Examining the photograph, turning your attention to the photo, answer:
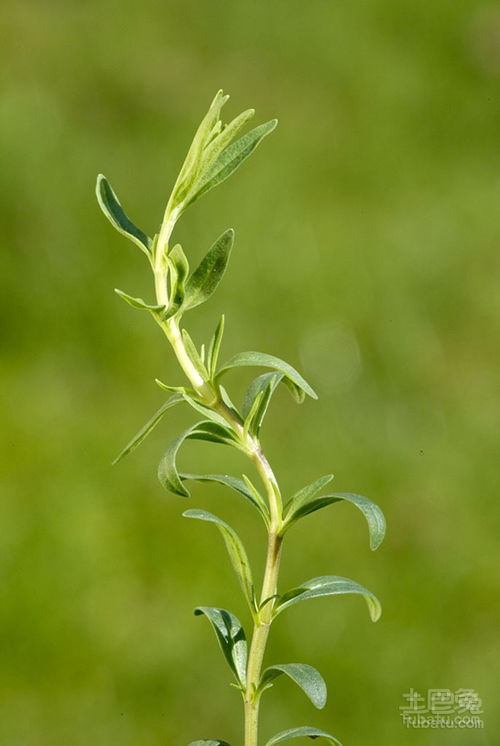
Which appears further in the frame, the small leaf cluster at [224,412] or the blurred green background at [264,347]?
the blurred green background at [264,347]

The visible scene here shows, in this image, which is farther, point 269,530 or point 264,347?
point 264,347

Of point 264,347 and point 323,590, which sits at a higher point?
point 264,347

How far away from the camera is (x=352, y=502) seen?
483 millimetres

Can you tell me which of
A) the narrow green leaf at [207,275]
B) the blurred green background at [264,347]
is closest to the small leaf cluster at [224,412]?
the narrow green leaf at [207,275]

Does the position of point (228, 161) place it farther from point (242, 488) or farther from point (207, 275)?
point (242, 488)

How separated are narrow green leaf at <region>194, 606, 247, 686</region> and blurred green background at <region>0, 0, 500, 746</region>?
1.24 metres

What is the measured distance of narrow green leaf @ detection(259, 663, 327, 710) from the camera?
0.47 metres

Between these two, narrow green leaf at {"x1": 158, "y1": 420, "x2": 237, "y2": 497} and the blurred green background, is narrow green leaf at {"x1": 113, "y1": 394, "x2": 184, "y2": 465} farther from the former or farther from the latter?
the blurred green background

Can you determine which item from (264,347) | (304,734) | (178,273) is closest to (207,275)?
(178,273)

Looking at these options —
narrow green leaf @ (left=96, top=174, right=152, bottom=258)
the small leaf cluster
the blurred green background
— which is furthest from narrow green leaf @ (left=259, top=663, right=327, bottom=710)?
the blurred green background

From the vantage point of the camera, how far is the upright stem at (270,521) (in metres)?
0.46

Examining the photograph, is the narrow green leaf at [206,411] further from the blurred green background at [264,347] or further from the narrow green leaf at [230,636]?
the blurred green background at [264,347]

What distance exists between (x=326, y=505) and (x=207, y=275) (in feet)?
0.44

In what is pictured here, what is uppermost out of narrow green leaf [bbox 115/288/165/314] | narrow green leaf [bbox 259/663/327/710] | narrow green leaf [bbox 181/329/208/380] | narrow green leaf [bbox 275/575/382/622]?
narrow green leaf [bbox 115/288/165/314]
